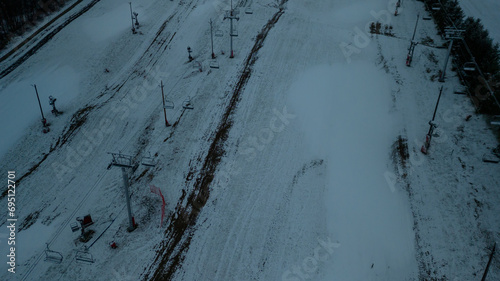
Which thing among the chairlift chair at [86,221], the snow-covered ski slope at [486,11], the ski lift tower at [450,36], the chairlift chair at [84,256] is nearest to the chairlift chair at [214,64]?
the chairlift chair at [86,221]

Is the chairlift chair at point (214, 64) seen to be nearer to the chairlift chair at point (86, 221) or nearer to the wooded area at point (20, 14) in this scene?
the chairlift chair at point (86, 221)

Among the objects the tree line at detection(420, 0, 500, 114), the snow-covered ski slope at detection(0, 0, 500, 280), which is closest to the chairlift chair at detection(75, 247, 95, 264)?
the snow-covered ski slope at detection(0, 0, 500, 280)

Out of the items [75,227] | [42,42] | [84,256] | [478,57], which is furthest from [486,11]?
[42,42]

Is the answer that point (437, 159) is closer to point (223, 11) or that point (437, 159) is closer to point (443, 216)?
point (443, 216)

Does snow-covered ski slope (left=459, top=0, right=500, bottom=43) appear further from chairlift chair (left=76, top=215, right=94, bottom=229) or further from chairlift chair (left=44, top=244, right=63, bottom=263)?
chairlift chair (left=44, top=244, right=63, bottom=263)

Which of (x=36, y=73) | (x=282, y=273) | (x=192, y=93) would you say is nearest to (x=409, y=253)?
(x=282, y=273)
